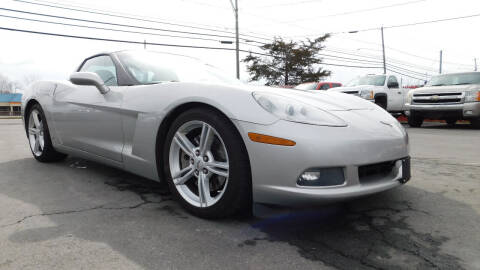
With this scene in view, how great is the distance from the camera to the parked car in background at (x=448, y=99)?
948cm

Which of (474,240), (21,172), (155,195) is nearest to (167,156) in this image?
(155,195)

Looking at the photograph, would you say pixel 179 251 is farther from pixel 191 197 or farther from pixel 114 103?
pixel 114 103

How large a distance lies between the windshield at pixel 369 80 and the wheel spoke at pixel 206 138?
37.6ft

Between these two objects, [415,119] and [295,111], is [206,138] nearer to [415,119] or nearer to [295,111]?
[295,111]

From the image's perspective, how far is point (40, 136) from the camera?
405cm

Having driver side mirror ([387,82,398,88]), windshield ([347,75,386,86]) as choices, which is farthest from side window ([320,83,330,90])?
driver side mirror ([387,82,398,88])

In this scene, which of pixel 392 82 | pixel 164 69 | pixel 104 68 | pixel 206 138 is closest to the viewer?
pixel 206 138

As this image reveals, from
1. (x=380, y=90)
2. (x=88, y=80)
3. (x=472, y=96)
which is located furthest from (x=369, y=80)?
(x=88, y=80)

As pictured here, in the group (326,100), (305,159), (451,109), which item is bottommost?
(451,109)

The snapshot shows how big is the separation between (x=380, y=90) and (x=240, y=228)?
37.0 feet

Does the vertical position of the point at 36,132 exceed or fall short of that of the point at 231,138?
it falls short

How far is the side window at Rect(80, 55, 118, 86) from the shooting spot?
10.3ft

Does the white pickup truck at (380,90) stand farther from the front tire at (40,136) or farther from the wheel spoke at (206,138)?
the wheel spoke at (206,138)

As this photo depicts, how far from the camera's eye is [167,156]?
8.02 ft
